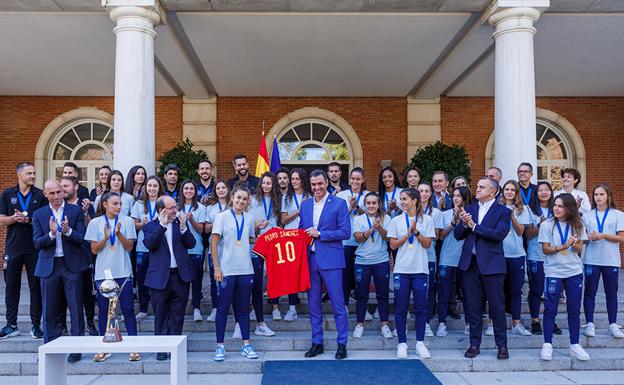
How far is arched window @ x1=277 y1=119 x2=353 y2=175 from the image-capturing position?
518 inches

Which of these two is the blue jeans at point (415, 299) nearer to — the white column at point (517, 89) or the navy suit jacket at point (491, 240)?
the navy suit jacket at point (491, 240)

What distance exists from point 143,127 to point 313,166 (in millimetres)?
6698

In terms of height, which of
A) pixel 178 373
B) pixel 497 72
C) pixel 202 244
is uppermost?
pixel 497 72

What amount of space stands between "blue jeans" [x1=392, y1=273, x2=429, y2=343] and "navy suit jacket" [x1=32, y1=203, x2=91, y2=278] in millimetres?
3368

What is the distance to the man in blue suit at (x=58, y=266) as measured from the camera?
5258 mm

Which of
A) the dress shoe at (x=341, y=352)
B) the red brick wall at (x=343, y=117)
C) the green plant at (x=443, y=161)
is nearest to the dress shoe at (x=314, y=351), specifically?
the dress shoe at (x=341, y=352)

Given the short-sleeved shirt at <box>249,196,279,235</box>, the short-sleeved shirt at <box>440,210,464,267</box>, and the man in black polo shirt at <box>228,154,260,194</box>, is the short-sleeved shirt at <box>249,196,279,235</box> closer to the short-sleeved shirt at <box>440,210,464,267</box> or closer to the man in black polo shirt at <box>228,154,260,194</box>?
the man in black polo shirt at <box>228,154,260,194</box>

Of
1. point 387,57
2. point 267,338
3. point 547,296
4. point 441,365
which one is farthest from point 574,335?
point 387,57

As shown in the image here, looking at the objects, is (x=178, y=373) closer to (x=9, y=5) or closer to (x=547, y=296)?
(x=547, y=296)

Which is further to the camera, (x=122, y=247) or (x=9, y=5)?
(x=9, y=5)

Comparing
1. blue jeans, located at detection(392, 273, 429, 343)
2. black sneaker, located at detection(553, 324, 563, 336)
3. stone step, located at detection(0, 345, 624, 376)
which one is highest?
blue jeans, located at detection(392, 273, 429, 343)

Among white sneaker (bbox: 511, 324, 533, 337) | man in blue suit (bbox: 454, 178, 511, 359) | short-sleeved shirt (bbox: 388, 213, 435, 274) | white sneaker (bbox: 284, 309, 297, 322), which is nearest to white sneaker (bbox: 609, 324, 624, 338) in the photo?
white sneaker (bbox: 511, 324, 533, 337)

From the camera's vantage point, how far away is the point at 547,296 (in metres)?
5.46

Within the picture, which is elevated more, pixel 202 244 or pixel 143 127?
pixel 143 127
